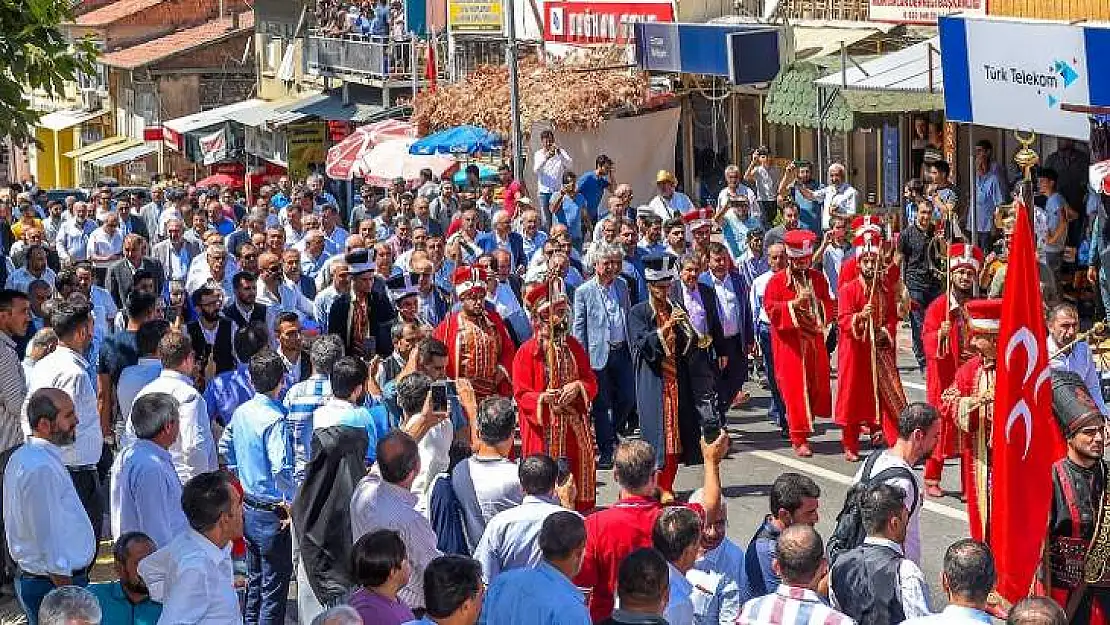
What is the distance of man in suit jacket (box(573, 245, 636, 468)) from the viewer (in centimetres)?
1584

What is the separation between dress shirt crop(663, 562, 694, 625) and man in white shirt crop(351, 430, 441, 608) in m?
1.48

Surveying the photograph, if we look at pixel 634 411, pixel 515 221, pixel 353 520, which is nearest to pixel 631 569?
pixel 353 520

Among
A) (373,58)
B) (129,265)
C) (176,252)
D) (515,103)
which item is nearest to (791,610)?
(129,265)

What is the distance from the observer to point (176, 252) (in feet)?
70.4

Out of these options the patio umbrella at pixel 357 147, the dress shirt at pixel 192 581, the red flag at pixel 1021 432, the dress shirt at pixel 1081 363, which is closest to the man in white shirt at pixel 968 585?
the red flag at pixel 1021 432

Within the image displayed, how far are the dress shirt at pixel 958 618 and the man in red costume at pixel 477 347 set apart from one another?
251 inches

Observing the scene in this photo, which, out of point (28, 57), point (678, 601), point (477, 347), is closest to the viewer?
point (678, 601)

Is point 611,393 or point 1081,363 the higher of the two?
point 1081,363

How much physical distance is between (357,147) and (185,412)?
78.2ft

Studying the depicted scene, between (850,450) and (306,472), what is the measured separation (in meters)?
6.58

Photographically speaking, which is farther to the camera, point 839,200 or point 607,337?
point 839,200

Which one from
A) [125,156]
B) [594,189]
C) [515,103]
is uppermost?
[515,103]

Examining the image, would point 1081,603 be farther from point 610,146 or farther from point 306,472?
point 610,146

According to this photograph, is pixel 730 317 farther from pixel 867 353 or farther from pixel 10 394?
pixel 10 394
